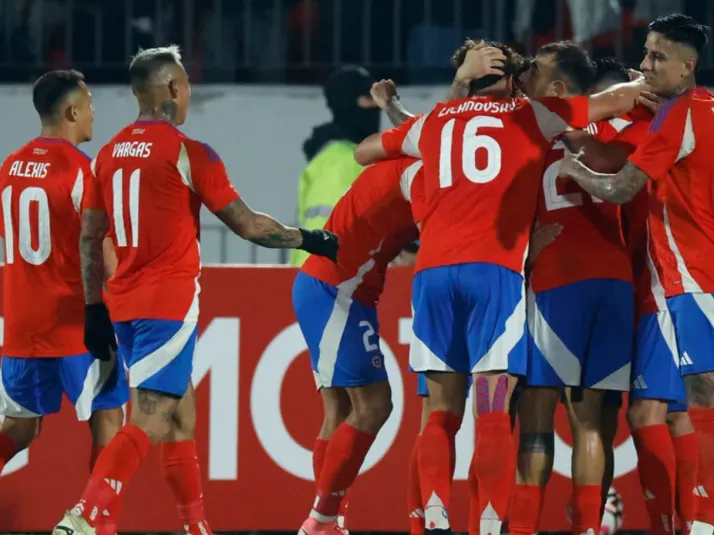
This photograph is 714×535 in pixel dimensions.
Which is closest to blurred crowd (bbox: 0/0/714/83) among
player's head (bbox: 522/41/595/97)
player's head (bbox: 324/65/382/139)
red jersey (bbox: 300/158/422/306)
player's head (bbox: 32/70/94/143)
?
player's head (bbox: 324/65/382/139)

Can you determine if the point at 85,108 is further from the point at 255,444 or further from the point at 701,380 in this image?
the point at 701,380

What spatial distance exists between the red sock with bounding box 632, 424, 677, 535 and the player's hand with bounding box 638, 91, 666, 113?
1.40 meters

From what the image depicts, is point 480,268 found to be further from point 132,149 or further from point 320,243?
point 132,149

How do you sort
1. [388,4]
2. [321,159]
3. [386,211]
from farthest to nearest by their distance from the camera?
[388,4]
[321,159]
[386,211]

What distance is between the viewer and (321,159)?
9.25 meters

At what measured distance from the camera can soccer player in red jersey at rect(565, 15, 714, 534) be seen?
6.22m

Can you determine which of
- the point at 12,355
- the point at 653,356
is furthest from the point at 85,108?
the point at 653,356

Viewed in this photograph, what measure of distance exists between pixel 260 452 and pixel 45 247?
1.87 m

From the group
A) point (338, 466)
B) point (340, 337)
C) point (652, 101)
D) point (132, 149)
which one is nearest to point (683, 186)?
point (652, 101)

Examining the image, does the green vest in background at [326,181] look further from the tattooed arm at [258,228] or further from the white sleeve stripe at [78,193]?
the tattooed arm at [258,228]

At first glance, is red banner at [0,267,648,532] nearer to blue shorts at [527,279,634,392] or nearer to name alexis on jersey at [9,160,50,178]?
name alexis on jersey at [9,160,50,178]

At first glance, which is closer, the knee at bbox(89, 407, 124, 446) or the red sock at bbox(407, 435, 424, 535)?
the red sock at bbox(407, 435, 424, 535)

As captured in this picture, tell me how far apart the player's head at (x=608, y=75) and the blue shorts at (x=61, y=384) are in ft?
8.57

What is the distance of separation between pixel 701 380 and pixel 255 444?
2.96m
